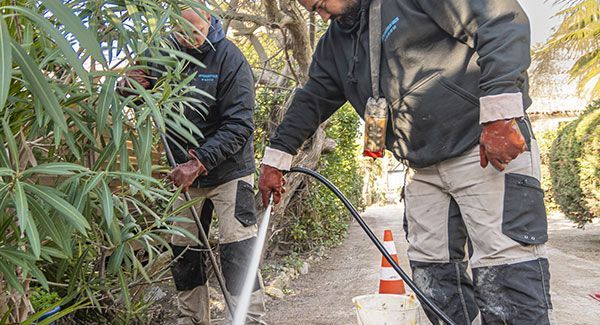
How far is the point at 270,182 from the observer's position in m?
3.10

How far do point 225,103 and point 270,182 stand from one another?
Answer: 60 cm

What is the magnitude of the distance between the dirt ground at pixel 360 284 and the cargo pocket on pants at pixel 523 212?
251cm

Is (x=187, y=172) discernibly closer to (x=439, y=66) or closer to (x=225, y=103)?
(x=225, y=103)

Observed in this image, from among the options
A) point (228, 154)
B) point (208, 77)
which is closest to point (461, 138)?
point (228, 154)

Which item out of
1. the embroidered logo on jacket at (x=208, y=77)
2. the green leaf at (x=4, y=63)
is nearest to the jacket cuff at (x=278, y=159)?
the embroidered logo on jacket at (x=208, y=77)

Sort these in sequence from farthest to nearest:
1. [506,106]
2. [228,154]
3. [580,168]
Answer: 1. [580,168]
2. [228,154]
3. [506,106]

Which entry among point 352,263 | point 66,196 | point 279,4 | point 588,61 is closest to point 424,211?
point 66,196

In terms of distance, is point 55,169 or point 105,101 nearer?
point 55,169

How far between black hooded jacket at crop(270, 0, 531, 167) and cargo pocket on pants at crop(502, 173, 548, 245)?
0.26 meters

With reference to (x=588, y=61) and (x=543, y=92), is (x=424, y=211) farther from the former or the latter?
(x=543, y=92)

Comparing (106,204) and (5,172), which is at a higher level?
(5,172)

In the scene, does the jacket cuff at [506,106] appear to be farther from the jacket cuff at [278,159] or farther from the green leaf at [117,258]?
the green leaf at [117,258]

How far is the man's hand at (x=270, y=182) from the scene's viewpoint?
122 inches

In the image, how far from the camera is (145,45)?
1.84 meters
